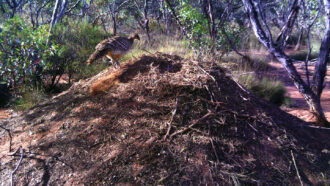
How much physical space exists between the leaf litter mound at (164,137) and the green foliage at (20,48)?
1.34 metres

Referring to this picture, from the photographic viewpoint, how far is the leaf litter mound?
2.12m

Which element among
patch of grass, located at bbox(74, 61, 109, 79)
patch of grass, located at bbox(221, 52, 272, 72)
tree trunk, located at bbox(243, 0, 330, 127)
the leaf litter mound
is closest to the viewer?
the leaf litter mound

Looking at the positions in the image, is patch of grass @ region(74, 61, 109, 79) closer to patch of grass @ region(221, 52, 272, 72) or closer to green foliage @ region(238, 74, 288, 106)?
green foliage @ region(238, 74, 288, 106)

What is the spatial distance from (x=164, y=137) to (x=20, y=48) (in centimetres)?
348

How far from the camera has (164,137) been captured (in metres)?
2.35

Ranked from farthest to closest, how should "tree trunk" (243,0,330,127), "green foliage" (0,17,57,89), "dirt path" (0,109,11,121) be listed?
"dirt path" (0,109,11,121) < "green foliage" (0,17,57,89) < "tree trunk" (243,0,330,127)

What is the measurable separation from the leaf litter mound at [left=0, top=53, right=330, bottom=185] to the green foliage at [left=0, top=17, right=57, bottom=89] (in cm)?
134

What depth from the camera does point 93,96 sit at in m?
3.08

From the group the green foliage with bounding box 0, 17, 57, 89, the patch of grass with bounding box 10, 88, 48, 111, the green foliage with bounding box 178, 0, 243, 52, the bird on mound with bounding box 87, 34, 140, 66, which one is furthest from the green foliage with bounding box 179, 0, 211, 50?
the patch of grass with bounding box 10, 88, 48, 111

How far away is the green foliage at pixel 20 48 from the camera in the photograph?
3957 mm

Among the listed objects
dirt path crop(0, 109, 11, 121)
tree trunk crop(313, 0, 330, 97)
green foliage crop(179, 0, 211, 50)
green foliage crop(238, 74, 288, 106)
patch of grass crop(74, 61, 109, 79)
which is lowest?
dirt path crop(0, 109, 11, 121)

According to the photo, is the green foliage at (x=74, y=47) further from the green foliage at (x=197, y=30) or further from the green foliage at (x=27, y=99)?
the green foliage at (x=197, y=30)

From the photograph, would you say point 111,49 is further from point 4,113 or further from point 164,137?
point 4,113

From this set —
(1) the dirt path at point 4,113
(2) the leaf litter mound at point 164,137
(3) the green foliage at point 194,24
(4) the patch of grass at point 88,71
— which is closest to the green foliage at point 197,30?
(3) the green foliage at point 194,24
